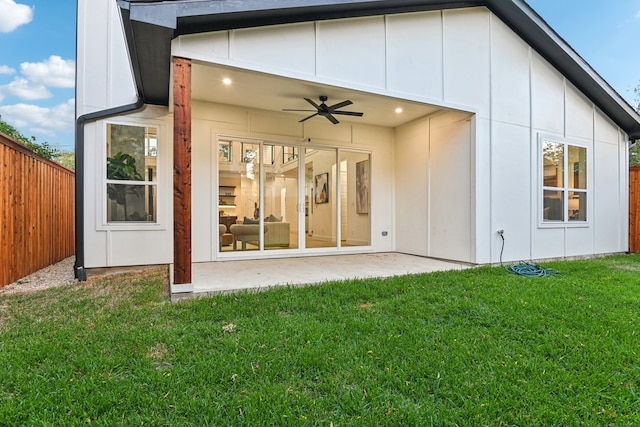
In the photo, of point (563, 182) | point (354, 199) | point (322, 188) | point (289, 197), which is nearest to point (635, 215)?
point (563, 182)

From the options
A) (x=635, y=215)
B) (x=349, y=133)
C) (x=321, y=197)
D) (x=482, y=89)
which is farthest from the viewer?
(x=635, y=215)

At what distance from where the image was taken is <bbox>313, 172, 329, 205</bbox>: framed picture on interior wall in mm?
7258

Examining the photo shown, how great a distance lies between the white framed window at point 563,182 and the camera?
273 inches

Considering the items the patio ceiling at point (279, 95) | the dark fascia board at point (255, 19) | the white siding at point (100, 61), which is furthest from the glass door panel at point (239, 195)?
the white siding at point (100, 61)

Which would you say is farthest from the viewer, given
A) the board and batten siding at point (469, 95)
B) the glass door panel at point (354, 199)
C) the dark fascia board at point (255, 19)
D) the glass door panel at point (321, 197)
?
the glass door panel at point (354, 199)

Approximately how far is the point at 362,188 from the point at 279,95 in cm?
292

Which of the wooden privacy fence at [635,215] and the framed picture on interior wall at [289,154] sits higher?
the framed picture on interior wall at [289,154]

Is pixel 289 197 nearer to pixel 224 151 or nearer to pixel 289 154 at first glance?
pixel 289 154

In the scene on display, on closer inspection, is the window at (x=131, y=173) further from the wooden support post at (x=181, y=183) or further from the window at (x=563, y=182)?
the window at (x=563, y=182)

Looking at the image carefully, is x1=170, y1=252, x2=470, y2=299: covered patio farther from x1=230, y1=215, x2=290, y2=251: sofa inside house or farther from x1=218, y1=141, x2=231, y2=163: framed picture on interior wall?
x1=218, y1=141, x2=231, y2=163: framed picture on interior wall

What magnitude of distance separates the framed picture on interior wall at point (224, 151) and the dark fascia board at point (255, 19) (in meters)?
1.18

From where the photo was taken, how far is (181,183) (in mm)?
3715

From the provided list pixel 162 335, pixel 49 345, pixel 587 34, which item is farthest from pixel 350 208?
pixel 587 34

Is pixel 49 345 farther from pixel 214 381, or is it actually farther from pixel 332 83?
pixel 332 83
